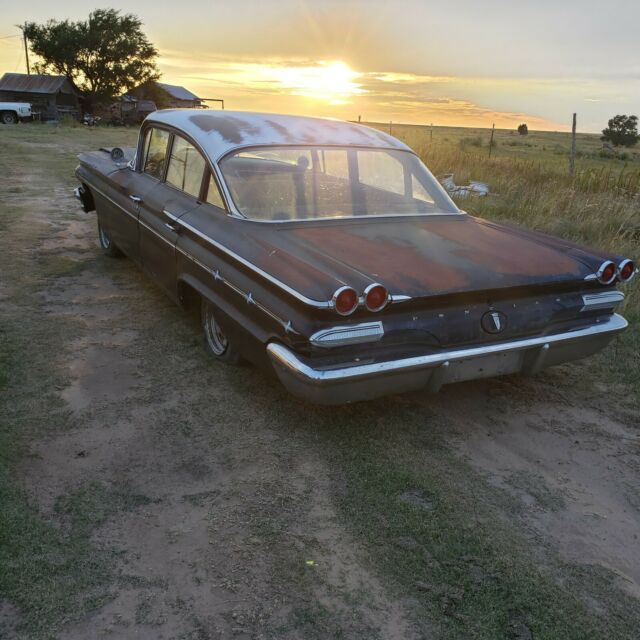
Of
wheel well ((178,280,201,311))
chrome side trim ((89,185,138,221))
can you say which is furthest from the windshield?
chrome side trim ((89,185,138,221))

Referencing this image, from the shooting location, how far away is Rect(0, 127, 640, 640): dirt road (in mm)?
2084

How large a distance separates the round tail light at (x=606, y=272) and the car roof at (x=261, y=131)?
1731 millimetres

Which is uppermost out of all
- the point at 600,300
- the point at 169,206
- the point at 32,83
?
the point at 32,83

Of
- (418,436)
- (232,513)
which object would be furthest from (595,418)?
(232,513)

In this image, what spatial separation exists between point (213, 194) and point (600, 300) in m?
2.41

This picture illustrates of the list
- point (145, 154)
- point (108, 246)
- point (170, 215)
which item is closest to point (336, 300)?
point (170, 215)

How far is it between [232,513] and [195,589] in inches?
17.3

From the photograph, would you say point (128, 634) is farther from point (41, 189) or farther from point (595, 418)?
point (41, 189)

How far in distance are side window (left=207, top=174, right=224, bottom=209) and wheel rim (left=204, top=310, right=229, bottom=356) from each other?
0.69m

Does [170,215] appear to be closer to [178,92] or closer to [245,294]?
[245,294]

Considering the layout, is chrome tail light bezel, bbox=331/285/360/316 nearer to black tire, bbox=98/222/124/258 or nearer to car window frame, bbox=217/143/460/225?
car window frame, bbox=217/143/460/225

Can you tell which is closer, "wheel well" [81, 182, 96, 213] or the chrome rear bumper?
the chrome rear bumper

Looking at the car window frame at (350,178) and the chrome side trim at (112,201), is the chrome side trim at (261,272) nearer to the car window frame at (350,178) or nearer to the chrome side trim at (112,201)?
the car window frame at (350,178)

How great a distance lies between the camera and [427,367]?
2957mm
